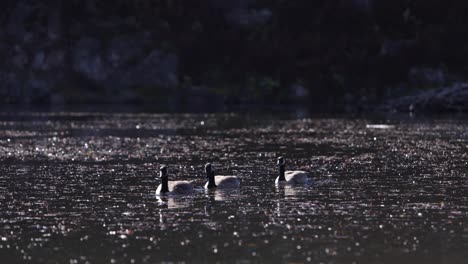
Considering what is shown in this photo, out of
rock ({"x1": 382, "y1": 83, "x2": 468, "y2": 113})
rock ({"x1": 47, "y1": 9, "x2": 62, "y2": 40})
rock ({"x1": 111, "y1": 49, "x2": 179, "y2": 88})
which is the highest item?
rock ({"x1": 47, "y1": 9, "x2": 62, "y2": 40})

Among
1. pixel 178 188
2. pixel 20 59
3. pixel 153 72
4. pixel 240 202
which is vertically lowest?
pixel 240 202

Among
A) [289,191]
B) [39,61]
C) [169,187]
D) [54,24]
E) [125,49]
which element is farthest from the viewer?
[54,24]

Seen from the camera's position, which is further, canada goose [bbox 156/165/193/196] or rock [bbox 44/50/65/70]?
rock [bbox 44/50/65/70]

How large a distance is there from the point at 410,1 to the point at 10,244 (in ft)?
519

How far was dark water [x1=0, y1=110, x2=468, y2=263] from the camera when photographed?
3114 centimetres

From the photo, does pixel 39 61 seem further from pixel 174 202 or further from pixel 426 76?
pixel 174 202

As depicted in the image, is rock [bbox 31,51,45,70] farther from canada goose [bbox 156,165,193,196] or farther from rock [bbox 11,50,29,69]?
canada goose [bbox 156,165,193,196]

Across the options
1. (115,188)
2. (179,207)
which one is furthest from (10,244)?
(115,188)

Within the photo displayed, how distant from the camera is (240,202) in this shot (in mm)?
41750

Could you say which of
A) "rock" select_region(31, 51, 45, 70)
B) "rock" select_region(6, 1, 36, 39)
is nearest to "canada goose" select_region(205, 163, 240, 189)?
"rock" select_region(31, 51, 45, 70)

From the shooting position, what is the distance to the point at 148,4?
649 ft

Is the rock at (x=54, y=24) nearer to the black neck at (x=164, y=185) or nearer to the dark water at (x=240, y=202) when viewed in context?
the dark water at (x=240, y=202)

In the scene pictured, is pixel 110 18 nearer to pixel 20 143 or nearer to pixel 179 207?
pixel 20 143

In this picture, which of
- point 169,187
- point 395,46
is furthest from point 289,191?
point 395,46
